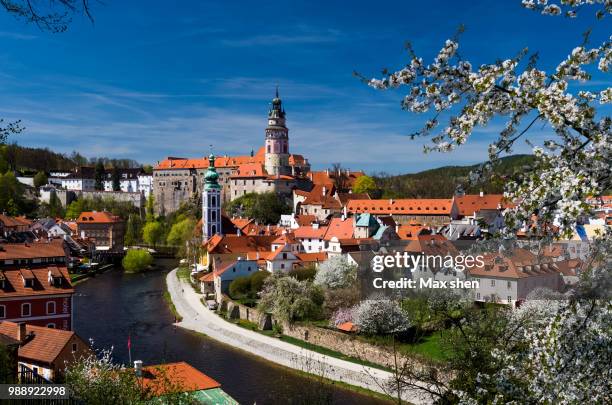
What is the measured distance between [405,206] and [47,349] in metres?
36.6

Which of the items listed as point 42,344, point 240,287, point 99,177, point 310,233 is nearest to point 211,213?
point 310,233

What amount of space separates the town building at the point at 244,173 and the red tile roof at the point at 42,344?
147ft

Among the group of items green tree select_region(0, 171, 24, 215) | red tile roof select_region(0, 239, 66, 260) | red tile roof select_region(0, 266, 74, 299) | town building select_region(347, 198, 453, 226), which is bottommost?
red tile roof select_region(0, 266, 74, 299)

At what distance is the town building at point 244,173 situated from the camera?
5853cm

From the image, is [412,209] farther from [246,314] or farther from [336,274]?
[246,314]

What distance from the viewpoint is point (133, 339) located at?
2019cm

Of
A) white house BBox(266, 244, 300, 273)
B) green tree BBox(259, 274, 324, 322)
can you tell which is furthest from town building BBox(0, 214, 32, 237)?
green tree BBox(259, 274, 324, 322)

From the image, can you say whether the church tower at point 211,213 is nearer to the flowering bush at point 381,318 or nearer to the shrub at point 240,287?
the shrub at point 240,287

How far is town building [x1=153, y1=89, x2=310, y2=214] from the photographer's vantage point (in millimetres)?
58531

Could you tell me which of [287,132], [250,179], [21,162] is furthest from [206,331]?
[21,162]

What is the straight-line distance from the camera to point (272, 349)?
19312 millimetres

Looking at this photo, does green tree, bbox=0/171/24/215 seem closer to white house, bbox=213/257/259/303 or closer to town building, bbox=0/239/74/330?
white house, bbox=213/257/259/303

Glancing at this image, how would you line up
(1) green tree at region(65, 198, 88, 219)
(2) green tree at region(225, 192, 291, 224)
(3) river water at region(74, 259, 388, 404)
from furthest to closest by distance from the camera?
1. (1) green tree at region(65, 198, 88, 219)
2. (2) green tree at region(225, 192, 291, 224)
3. (3) river water at region(74, 259, 388, 404)

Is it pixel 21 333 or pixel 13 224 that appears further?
pixel 13 224
